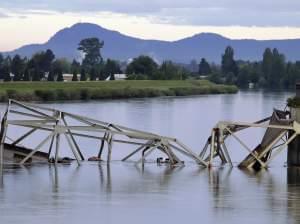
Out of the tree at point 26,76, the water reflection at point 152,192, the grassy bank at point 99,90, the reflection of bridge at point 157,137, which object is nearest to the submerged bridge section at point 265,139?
the reflection of bridge at point 157,137

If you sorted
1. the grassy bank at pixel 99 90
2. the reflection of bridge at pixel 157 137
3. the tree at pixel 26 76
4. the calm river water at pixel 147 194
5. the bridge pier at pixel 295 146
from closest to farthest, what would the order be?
the calm river water at pixel 147 194, the reflection of bridge at pixel 157 137, the bridge pier at pixel 295 146, the grassy bank at pixel 99 90, the tree at pixel 26 76

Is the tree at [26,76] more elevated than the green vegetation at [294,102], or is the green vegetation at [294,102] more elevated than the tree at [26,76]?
the green vegetation at [294,102]

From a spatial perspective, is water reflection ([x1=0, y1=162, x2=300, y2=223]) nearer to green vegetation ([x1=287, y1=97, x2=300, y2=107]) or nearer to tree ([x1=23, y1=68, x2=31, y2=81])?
green vegetation ([x1=287, y1=97, x2=300, y2=107])

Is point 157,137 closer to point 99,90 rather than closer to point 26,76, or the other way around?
point 99,90

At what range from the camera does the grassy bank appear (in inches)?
5069

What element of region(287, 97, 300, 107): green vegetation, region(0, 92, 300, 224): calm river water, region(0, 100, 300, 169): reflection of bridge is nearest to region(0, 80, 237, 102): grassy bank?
region(0, 100, 300, 169): reflection of bridge

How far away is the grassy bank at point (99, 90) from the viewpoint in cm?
12875

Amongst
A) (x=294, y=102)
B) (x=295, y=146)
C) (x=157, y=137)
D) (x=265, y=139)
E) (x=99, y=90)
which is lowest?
(x=99, y=90)

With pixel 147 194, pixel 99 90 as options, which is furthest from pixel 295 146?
pixel 99 90

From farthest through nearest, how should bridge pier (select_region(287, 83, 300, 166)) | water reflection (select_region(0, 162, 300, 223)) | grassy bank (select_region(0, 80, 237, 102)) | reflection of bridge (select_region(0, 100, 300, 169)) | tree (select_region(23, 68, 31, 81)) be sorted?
tree (select_region(23, 68, 31, 81)) → grassy bank (select_region(0, 80, 237, 102)) → bridge pier (select_region(287, 83, 300, 166)) → reflection of bridge (select_region(0, 100, 300, 169)) → water reflection (select_region(0, 162, 300, 223))

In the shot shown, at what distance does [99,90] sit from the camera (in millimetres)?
145375

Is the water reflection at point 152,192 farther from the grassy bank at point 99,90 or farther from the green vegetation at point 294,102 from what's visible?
the grassy bank at point 99,90

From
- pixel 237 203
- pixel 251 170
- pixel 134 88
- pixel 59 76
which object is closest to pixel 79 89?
pixel 134 88

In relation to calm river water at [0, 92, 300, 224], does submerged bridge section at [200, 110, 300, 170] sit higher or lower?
higher
